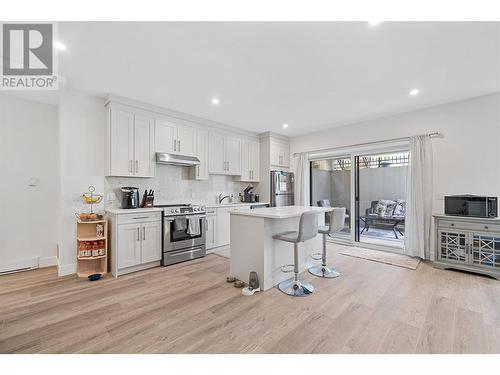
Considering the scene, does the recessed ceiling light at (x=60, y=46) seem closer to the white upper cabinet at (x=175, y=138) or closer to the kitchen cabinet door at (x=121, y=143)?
the kitchen cabinet door at (x=121, y=143)

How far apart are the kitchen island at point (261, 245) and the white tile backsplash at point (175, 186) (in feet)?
6.06

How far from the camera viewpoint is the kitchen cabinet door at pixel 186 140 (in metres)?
4.14

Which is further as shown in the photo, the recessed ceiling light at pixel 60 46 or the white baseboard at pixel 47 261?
the white baseboard at pixel 47 261

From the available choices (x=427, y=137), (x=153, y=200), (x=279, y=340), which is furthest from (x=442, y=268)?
(x=153, y=200)

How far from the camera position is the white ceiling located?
199 cm

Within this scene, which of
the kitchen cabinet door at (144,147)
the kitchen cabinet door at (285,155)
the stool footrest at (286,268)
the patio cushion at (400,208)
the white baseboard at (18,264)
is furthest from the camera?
the kitchen cabinet door at (285,155)

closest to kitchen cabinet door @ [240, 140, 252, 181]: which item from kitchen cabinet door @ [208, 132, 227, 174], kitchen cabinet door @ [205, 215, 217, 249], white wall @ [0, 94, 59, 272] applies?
kitchen cabinet door @ [208, 132, 227, 174]

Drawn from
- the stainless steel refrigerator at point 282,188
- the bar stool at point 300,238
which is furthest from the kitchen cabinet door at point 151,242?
the stainless steel refrigerator at point 282,188

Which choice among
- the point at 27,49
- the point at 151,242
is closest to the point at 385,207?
the point at 151,242

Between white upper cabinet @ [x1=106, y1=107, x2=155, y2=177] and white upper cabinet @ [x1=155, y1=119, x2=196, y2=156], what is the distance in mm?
138

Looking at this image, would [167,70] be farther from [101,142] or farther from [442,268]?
[442,268]

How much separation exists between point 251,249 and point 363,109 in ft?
10.4

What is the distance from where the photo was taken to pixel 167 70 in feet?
8.75

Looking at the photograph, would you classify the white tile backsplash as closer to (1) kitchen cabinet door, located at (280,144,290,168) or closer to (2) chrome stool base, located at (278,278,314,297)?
(1) kitchen cabinet door, located at (280,144,290,168)
